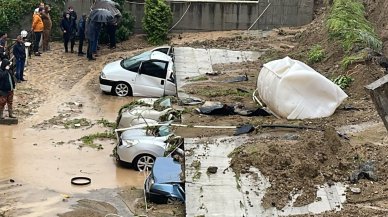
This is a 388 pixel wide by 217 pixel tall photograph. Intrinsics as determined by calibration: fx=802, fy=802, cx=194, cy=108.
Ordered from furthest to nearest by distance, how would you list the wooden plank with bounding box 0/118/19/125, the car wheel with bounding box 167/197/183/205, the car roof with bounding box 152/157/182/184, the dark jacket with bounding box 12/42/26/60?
the dark jacket with bounding box 12/42/26/60 < the wooden plank with bounding box 0/118/19/125 < the car roof with bounding box 152/157/182/184 < the car wheel with bounding box 167/197/183/205

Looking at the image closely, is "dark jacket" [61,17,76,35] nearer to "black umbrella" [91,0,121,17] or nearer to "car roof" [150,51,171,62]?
"black umbrella" [91,0,121,17]

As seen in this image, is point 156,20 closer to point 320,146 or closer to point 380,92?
point 320,146

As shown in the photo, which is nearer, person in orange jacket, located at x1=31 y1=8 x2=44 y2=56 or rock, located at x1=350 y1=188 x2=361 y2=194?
rock, located at x1=350 y1=188 x2=361 y2=194

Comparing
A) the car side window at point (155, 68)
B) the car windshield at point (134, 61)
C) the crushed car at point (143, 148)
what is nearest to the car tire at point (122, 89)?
the car windshield at point (134, 61)

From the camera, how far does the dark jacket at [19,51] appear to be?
2356 cm

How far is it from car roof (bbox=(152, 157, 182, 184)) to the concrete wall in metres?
15.0

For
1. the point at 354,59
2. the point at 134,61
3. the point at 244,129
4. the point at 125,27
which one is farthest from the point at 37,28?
the point at 244,129

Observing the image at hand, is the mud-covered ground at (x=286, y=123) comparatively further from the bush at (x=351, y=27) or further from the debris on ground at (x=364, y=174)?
the bush at (x=351, y=27)

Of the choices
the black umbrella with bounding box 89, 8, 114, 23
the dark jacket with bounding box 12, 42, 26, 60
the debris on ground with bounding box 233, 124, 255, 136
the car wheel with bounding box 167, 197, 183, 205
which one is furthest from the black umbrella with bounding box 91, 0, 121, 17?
the car wheel with bounding box 167, 197, 183, 205

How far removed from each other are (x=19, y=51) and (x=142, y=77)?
3706mm

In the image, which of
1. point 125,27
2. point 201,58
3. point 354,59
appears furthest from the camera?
point 125,27

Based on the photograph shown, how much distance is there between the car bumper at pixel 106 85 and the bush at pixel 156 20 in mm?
5730

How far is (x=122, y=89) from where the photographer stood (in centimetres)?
2380

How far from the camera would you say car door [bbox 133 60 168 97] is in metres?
23.4
